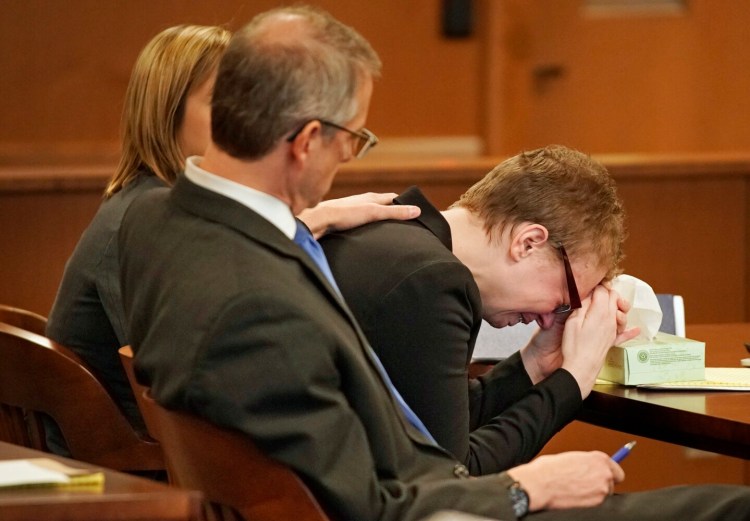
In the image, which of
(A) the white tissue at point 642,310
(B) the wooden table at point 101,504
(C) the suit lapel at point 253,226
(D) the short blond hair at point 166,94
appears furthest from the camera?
(D) the short blond hair at point 166,94

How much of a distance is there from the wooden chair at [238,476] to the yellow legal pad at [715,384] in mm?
888

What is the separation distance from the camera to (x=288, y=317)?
1.50m

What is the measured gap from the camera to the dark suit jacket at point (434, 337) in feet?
6.41

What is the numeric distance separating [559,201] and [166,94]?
3.26 ft

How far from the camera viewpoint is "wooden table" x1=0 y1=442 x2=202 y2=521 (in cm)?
123

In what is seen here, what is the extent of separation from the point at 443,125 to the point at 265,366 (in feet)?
10.1

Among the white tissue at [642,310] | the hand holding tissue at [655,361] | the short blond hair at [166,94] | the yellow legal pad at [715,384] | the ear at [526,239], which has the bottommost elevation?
the yellow legal pad at [715,384]

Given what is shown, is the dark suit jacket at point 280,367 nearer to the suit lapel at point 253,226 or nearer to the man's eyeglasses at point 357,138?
the suit lapel at point 253,226

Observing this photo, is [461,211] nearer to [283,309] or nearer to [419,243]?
[419,243]

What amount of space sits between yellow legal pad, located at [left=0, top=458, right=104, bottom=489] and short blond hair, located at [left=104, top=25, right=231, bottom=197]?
1397 mm

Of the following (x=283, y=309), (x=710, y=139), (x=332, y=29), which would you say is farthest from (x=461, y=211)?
(x=710, y=139)

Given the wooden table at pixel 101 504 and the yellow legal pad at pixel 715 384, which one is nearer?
the wooden table at pixel 101 504

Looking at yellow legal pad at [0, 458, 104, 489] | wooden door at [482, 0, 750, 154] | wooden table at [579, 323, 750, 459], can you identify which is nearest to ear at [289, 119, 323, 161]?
yellow legal pad at [0, 458, 104, 489]

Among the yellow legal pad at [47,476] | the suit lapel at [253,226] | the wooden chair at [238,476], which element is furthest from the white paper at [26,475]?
the suit lapel at [253,226]
